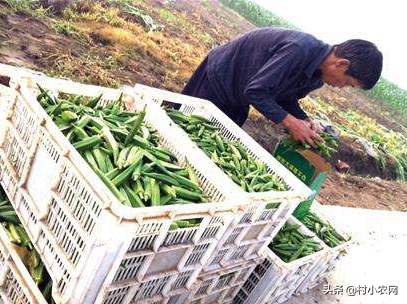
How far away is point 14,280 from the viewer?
2.85 metres

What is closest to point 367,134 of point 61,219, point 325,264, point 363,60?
point 325,264

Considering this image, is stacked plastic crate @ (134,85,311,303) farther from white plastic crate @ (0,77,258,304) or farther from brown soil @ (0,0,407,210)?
brown soil @ (0,0,407,210)

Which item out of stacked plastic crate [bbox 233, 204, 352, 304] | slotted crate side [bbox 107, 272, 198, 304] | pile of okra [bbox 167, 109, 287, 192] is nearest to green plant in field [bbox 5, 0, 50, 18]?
pile of okra [bbox 167, 109, 287, 192]

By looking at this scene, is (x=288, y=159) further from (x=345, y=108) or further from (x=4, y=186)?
(x=345, y=108)

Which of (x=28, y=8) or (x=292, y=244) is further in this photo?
(x=28, y=8)

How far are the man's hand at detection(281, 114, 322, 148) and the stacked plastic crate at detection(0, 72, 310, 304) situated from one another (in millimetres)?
859

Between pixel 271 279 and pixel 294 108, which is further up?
pixel 294 108

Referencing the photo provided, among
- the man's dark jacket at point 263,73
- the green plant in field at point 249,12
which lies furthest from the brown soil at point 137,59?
the green plant in field at point 249,12

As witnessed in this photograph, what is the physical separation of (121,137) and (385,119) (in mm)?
26291

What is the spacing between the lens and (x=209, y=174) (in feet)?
10.4

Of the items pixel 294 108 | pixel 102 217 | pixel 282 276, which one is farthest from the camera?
pixel 294 108

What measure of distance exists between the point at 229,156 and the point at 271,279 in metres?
1.35

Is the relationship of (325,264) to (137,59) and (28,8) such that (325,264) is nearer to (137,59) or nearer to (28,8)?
(137,59)

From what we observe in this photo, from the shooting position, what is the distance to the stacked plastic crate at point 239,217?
3303 mm
